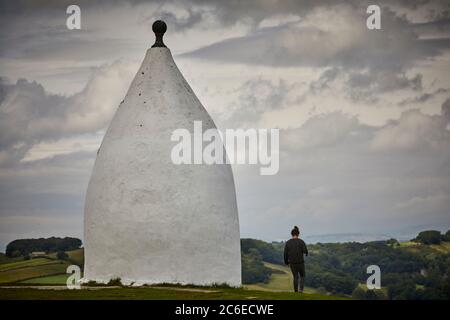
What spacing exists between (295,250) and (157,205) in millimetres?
4137

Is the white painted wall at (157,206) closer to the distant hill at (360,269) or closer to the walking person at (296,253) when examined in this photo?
the walking person at (296,253)

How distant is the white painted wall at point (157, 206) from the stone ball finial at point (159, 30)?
4.15ft

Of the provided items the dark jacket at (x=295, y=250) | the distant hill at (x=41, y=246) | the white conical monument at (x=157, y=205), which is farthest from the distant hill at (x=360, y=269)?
the dark jacket at (x=295, y=250)

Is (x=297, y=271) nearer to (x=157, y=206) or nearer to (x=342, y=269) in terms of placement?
(x=157, y=206)

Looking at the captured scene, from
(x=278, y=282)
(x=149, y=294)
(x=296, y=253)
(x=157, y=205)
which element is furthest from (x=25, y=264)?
(x=296, y=253)

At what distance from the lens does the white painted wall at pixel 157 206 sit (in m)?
26.2

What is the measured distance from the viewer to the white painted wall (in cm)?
2625

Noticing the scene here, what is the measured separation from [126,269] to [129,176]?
2.57m

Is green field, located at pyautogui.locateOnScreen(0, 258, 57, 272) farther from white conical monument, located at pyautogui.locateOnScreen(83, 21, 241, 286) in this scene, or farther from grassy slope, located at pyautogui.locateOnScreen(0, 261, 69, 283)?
white conical monument, located at pyautogui.locateOnScreen(83, 21, 241, 286)
